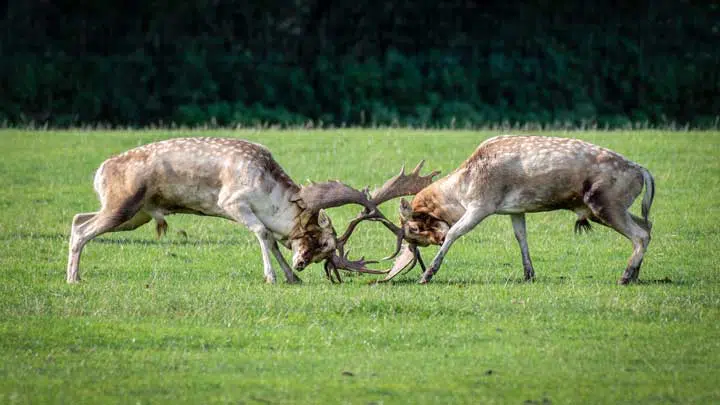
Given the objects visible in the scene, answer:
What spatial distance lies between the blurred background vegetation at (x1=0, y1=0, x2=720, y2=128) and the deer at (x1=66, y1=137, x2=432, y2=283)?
82.5 feet

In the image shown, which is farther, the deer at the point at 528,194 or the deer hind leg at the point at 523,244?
the deer hind leg at the point at 523,244

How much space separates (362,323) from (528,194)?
133 inches

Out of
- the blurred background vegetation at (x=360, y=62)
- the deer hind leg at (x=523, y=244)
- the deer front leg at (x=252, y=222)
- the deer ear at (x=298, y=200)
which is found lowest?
the blurred background vegetation at (x=360, y=62)

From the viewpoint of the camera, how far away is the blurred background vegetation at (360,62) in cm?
Answer: 4141

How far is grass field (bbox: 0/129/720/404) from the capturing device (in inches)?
383

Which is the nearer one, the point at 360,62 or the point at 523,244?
the point at 523,244

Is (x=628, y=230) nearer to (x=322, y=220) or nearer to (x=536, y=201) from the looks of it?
(x=536, y=201)

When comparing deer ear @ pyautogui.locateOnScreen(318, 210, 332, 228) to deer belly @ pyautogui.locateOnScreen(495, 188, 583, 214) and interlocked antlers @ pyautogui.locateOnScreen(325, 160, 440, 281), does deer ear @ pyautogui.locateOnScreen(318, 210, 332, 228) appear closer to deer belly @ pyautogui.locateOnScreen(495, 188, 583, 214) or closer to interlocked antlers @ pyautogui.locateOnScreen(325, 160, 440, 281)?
interlocked antlers @ pyautogui.locateOnScreen(325, 160, 440, 281)

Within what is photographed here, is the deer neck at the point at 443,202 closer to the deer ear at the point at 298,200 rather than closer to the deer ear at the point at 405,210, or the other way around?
the deer ear at the point at 405,210

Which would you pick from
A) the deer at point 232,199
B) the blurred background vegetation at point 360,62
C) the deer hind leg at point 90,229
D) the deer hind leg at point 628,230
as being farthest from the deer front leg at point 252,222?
the blurred background vegetation at point 360,62

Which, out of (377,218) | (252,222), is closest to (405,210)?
(377,218)

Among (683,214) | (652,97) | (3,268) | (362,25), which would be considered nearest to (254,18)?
(362,25)

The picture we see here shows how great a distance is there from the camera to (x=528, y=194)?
14.7m

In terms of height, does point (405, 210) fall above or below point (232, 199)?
below
